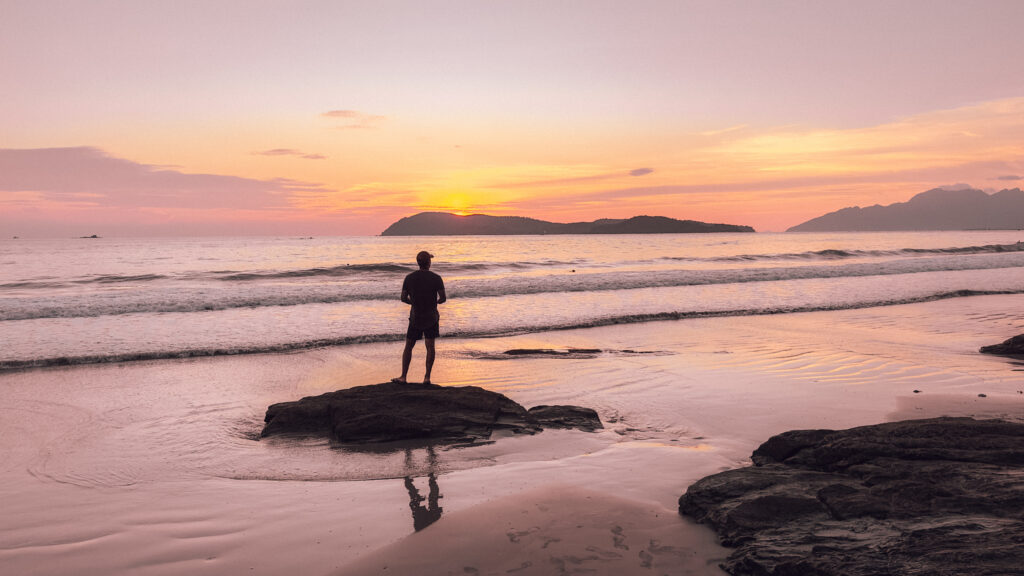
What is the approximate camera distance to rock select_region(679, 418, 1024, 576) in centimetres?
356

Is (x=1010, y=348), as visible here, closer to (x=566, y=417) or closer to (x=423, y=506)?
(x=566, y=417)

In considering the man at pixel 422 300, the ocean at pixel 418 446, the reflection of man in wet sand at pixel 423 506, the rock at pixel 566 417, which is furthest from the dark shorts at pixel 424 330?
the reflection of man in wet sand at pixel 423 506

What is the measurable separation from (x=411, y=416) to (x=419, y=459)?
982 mm

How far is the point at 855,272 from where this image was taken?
35.7 meters

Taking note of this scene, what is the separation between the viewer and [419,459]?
672 cm

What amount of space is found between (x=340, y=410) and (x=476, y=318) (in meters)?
11.3

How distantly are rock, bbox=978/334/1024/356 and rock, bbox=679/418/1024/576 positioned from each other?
8.64m

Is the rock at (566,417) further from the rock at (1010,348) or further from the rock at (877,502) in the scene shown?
the rock at (1010,348)

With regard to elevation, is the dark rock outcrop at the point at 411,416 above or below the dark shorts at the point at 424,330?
below

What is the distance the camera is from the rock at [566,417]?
7.80 m

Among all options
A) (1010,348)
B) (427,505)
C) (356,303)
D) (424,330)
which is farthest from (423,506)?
(356,303)

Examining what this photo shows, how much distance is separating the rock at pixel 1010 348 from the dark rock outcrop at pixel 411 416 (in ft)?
31.5

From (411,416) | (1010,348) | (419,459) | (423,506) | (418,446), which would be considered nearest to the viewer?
(423,506)

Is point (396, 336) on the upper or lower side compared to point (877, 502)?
lower
